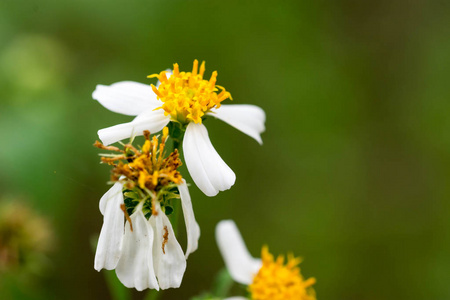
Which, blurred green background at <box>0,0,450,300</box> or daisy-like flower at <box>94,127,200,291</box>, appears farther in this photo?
blurred green background at <box>0,0,450,300</box>

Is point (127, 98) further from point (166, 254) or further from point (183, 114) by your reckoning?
point (166, 254)

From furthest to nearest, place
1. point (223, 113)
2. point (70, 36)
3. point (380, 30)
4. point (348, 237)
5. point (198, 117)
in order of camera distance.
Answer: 1. point (380, 30)
2. point (348, 237)
3. point (70, 36)
4. point (223, 113)
5. point (198, 117)

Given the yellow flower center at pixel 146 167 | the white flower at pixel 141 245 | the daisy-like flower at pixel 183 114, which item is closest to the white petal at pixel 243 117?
the daisy-like flower at pixel 183 114

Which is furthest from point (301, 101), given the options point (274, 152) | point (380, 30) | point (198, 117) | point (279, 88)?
point (198, 117)

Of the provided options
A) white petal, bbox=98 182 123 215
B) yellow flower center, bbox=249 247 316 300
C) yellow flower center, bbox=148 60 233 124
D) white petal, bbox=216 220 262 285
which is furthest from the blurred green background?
white petal, bbox=98 182 123 215

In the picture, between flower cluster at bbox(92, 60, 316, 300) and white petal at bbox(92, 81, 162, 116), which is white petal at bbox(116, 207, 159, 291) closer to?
flower cluster at bbox(92, 60, 316, 300)

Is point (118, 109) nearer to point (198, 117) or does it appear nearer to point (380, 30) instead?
point (198, 117)

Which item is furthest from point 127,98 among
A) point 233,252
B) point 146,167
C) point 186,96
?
point 233,252
